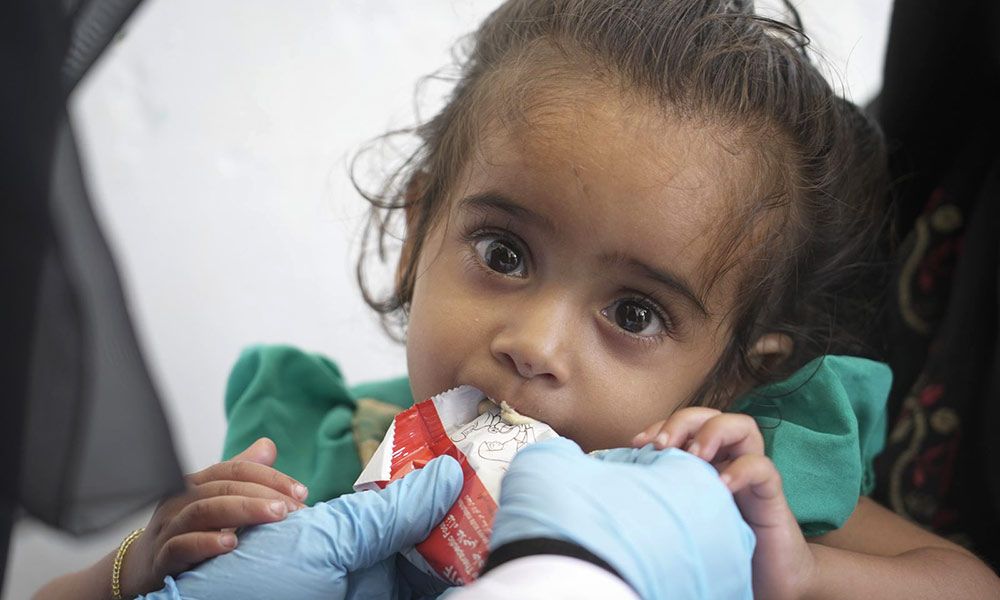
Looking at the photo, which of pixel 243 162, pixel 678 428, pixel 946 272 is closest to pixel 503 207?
pixel 678 428

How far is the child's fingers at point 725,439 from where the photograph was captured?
28.6 inches

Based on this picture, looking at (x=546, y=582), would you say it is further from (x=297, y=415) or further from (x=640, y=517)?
(x=297, y=415)

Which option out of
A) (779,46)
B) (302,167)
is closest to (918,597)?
(779,46)

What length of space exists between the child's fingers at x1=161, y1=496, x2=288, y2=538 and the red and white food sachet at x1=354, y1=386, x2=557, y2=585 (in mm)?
75

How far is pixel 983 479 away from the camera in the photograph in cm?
103

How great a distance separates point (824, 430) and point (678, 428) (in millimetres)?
270

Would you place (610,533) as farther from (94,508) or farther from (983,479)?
(983,479)

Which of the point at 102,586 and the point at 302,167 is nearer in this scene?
the point at 102,586

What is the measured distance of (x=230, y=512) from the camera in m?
0.76

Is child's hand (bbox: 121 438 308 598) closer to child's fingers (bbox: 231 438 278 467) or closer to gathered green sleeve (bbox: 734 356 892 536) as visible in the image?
child's fingers (bbox: 231 438 278 467)

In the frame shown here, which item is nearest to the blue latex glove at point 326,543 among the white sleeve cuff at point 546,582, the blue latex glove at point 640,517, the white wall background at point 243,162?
the blue latex glove at point 640,517

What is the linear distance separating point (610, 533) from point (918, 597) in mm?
444

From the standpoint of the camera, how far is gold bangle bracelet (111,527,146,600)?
880mm

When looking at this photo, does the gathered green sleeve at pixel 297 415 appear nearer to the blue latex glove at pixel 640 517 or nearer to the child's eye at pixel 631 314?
the child's eye at pixel 631 314
